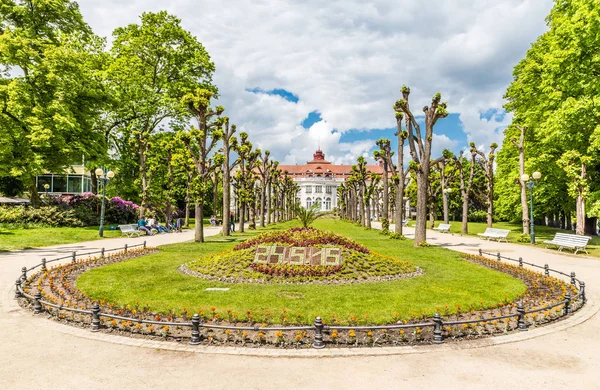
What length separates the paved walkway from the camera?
18.2 feet

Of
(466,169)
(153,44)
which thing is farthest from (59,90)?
(466,169)

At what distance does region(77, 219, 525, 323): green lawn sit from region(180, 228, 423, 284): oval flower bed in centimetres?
64

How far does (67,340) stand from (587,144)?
28752 millimetres

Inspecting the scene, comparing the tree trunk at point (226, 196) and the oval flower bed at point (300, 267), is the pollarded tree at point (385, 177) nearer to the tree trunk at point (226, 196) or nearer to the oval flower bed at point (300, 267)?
the tree trunk at point (226, 196)

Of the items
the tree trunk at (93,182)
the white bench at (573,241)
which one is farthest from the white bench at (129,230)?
the white bench at (573,241)

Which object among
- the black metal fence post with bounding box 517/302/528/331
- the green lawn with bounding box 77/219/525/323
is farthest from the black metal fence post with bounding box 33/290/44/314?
the black metal fence post with bounding box 517/302/528/331

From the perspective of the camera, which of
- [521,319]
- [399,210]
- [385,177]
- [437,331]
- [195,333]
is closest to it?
[195,333]

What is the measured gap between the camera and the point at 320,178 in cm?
13012

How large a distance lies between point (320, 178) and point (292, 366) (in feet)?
408

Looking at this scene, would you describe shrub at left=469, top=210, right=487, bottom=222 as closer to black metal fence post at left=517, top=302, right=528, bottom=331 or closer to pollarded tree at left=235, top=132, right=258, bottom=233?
pollarded tree at left=235, top=132, right=258, bottom=233

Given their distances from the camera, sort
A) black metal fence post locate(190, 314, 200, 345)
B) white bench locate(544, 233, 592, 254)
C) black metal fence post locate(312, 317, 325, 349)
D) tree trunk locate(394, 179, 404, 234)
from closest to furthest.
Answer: black metal fence post locate(312, 317, 325, 349)
black metal fence post locate(190, 314, 200, 345)
white bench locate(544, 233, 592, 254)
tree trunk locate(394, 179, 404, 234)

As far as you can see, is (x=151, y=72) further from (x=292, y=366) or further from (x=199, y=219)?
(x=292, y=366)

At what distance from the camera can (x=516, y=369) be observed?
19.7 ft

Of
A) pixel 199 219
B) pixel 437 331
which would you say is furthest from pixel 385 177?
pixel 437 331
